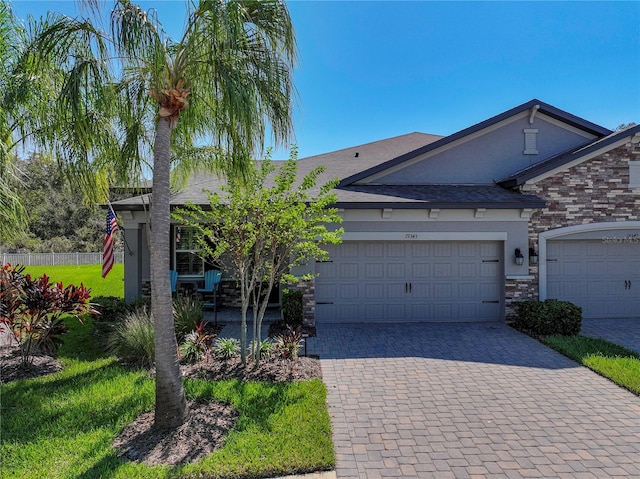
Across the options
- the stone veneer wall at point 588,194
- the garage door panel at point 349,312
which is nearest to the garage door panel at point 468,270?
the stone veneer wall at point 588,194

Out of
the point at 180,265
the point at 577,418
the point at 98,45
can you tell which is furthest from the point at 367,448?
the point at 180,265

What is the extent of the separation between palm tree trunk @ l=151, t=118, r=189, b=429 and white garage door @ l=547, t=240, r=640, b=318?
960 centimetres

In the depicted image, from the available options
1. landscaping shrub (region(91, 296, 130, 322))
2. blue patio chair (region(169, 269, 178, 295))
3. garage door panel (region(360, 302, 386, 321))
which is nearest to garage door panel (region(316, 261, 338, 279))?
garage door panel (region(360, 302, 386, 321))

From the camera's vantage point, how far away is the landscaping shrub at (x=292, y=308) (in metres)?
8.86

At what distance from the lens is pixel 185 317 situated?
7672 mm

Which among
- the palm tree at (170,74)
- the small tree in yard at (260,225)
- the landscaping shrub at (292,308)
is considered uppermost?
the palm tree at (170,74)

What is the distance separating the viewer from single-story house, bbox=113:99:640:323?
9.38m

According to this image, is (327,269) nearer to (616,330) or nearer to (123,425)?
(123,425)

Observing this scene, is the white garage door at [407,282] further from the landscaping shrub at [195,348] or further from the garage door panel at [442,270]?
the landscaping shrub at [195,348]

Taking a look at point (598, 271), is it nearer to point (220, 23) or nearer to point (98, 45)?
point (220, 23)

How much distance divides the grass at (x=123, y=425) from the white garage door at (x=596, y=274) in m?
7.85

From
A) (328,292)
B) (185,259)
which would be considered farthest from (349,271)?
(185,259)

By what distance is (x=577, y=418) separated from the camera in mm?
4664

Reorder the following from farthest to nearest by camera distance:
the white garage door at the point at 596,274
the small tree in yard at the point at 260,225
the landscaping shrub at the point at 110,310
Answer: the white garage door at the point at 596,274
the landscaping shrub at the point at 110,310
the small tree in yard at the point at 260,225
